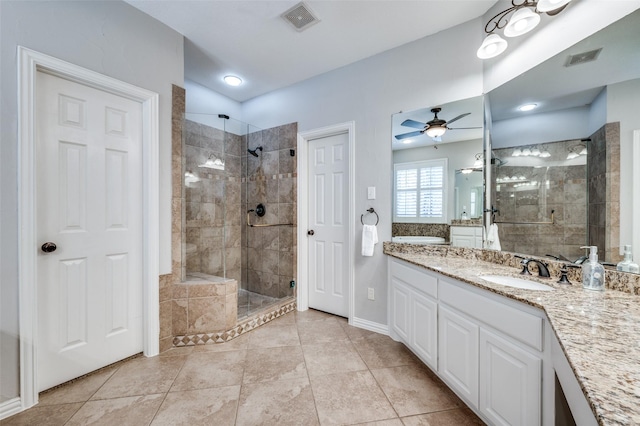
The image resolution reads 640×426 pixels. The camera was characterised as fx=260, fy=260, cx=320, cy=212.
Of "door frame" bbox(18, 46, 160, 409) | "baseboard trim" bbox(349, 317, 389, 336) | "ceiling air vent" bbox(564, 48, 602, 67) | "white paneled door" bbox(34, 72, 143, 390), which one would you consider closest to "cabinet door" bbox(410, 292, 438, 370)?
"baseboard trim" bbox(349, 317, 389, 336)

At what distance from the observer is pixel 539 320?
105cm

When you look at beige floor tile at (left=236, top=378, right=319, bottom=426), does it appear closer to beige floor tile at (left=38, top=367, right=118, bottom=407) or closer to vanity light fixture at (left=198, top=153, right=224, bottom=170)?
beige floor tile at (left=38, top=367, right=118, bottom=407)

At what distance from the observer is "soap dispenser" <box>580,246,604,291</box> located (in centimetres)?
125

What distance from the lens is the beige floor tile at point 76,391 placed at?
1.56 metres

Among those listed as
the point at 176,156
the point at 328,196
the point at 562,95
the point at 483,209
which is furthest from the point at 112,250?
the point at 562,95

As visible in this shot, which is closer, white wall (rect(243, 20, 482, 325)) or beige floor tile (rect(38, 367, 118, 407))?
beige floor tile (rect(38, 367, 118, 407))

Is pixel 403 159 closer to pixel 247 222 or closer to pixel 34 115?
pixel 247 222

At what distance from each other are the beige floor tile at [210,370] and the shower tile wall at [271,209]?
3.67ft

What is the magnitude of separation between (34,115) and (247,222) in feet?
6.88

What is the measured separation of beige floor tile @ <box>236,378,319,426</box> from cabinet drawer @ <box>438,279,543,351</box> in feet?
3.39

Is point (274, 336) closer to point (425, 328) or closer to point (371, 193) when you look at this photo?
point (425, 328)

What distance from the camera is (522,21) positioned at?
151cm

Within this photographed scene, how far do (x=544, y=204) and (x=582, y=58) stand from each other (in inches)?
32.1

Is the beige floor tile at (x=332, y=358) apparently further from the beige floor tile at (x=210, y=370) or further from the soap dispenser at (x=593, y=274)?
the soap dispenser at (x=593, y=274)
